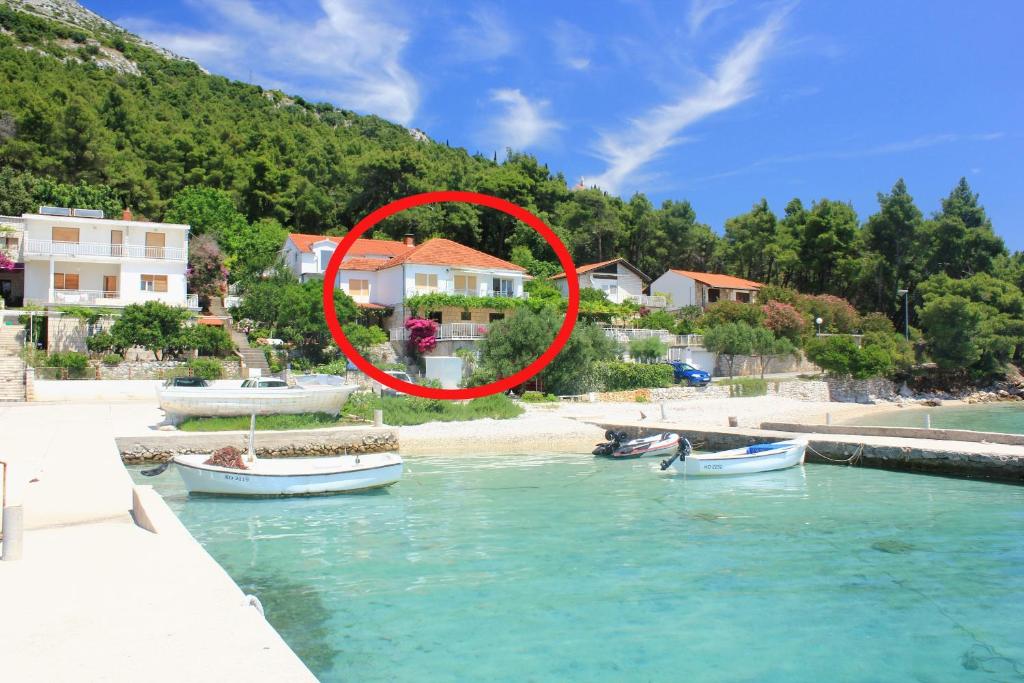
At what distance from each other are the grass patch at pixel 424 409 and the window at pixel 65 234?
24331 millimetres

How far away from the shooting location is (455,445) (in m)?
27.4

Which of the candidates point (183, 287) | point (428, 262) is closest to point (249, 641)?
point (428, 262)

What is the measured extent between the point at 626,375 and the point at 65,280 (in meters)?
32.9

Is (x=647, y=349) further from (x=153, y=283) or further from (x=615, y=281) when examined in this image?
(x=153, y=283)

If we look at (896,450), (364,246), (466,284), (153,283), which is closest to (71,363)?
(153,283)

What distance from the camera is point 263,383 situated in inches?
1083

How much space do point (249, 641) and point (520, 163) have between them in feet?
222

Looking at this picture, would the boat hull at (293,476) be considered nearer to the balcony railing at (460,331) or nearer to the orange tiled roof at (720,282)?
the balcony railing at (460,331)

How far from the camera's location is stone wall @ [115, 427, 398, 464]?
22.5 m

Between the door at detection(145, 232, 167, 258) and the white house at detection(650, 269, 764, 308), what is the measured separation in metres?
38.3

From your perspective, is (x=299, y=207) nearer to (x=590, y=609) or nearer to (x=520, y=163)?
(x=520, y=163)

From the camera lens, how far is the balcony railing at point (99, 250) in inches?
1645

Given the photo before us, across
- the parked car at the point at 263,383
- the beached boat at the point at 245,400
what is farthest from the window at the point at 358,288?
the beached boat at the point at 245,400

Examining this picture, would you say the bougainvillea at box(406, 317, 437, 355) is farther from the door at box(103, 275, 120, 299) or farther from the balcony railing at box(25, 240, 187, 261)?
the door at box(103, 275, 120, 299)
